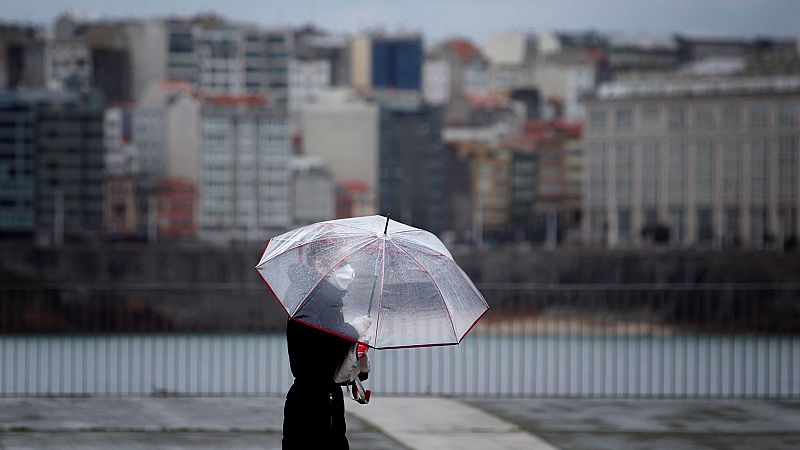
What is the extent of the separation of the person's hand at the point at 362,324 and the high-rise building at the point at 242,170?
96708 mm

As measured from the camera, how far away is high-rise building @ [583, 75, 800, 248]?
97.1 m

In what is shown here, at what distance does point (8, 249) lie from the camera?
78.0 meters

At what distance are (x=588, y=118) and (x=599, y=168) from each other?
369 cm

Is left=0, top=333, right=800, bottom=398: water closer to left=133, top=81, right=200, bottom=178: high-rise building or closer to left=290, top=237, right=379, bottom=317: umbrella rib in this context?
left=290, top=237, right=379, bottom=317: umbrella rib

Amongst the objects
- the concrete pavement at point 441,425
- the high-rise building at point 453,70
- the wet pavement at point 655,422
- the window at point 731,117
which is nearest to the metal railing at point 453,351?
the wet pavement at point 655,422

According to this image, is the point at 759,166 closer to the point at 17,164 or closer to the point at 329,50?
the point at 329,50

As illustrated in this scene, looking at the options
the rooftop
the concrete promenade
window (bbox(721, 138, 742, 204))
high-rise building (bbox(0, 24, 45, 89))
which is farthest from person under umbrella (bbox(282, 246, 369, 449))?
high-rise building (bbox(0, 24, 45, 89))

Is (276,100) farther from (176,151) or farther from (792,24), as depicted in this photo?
(792,24)

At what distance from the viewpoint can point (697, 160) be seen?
329 feet

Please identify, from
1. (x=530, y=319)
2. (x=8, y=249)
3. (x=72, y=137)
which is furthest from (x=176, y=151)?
(x=530, y=319)

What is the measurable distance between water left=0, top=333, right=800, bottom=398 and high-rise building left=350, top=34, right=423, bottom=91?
76734 mm

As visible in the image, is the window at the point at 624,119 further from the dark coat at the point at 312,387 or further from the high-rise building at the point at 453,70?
the dark coat at the point at 312,387

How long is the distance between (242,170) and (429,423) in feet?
315

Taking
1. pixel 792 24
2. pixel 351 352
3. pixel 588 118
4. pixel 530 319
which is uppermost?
pixel 792 24
